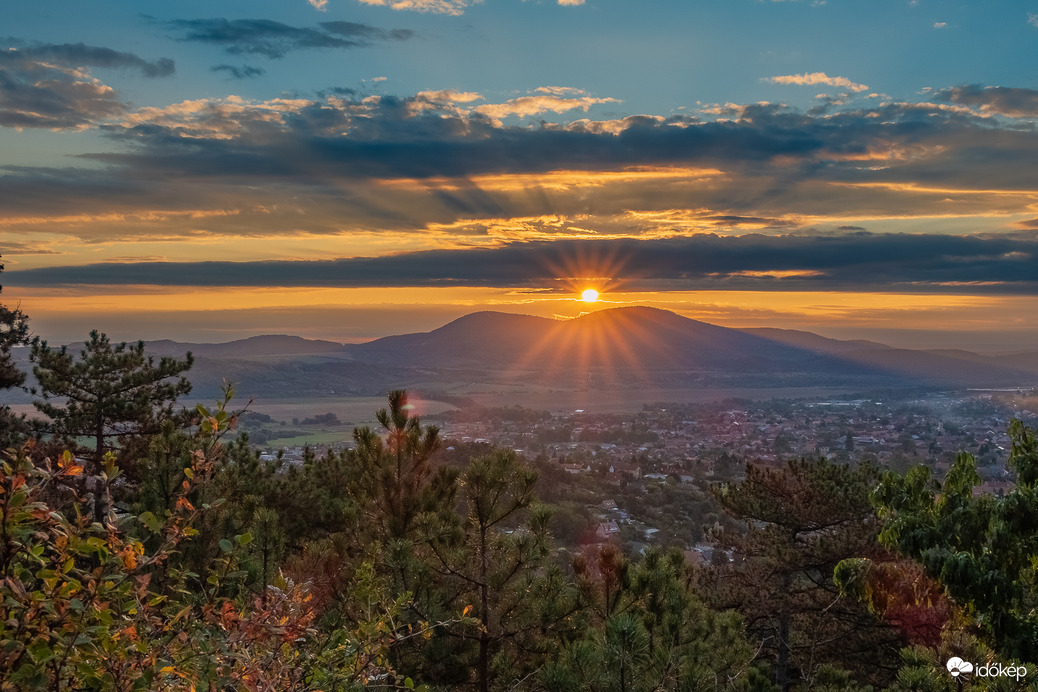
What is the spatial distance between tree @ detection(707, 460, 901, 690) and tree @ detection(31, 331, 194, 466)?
14.1 m

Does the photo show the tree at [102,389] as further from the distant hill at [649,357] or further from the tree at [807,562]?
the distant hill at [649,357]

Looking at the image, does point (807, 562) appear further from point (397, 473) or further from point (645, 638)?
point (645, 638)

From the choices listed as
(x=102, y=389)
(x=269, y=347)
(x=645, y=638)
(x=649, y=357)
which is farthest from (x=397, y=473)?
(x=649, y=357)

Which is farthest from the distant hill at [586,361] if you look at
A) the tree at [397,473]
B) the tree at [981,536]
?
the tree at [981,536]

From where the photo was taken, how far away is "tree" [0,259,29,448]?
1716cm

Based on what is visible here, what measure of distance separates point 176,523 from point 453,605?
18.0ft

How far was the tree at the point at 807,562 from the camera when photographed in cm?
1447

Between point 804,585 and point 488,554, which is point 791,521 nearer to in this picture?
point 804,585

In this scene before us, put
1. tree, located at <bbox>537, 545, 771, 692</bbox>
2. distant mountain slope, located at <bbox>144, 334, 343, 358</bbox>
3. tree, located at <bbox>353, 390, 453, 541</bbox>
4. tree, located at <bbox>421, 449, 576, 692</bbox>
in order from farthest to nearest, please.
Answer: distant mountain slope, located at <bbox>144, 334, 343, 358</bbox> → tree, located at <bbox>353, 390, 453, 541</bbox> → tree, located at <bbox>421, 449, 576, 692</bbox> → tree, located at <bbox>537, 545, 771, 692</bbox>

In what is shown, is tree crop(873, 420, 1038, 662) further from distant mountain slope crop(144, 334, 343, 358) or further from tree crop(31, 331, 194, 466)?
distant mountain slope crop(144, 334, 343, 358)

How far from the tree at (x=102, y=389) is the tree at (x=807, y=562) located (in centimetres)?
1414

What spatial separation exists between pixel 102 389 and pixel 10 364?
2.52 meters

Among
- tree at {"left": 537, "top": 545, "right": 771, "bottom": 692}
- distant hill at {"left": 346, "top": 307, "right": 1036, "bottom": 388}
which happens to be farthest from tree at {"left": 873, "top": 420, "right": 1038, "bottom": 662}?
distant hill at {"left": 346, "top": 307, "right": 1036, "bottom": 388}

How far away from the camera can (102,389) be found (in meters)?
17.7
